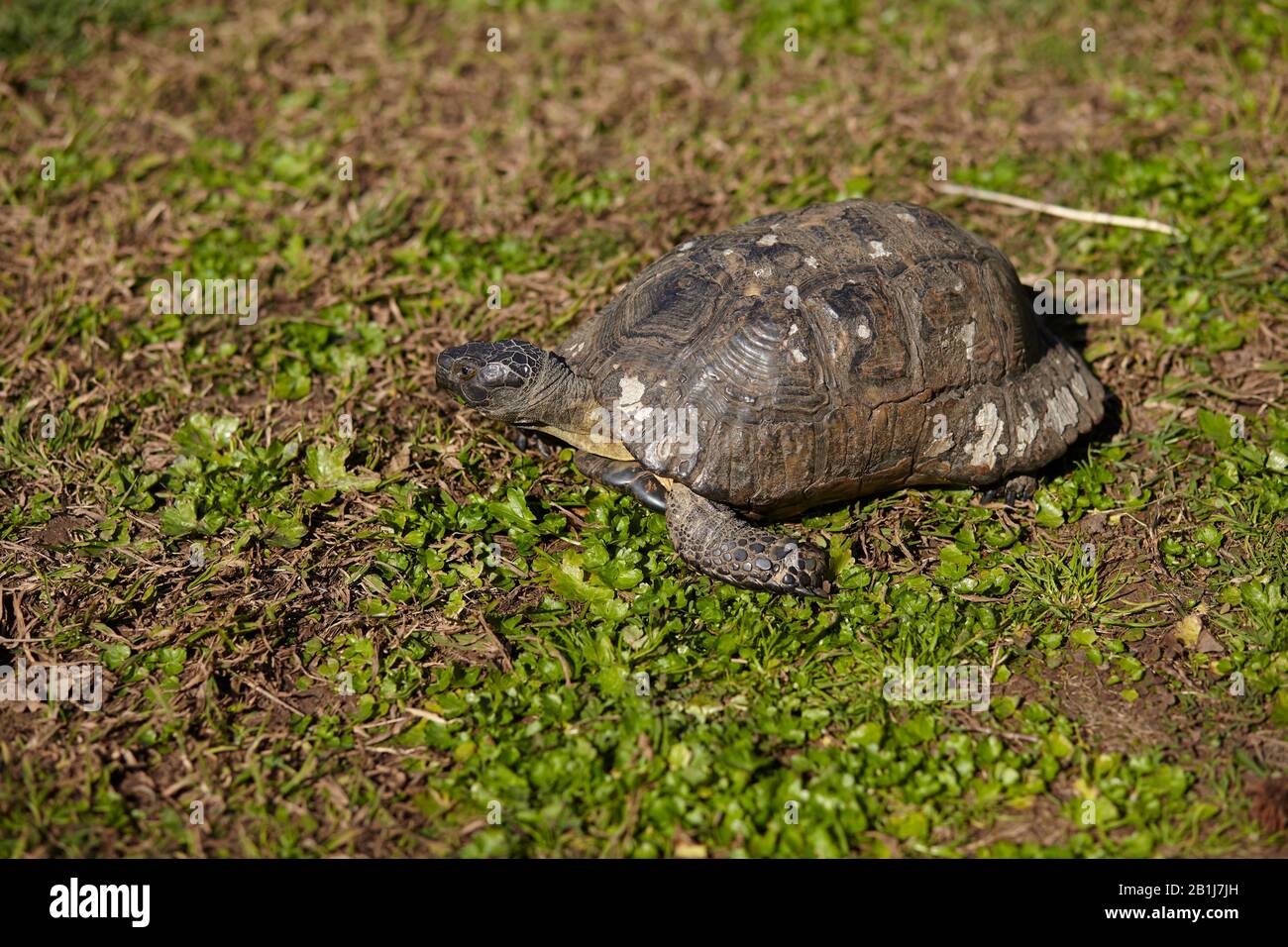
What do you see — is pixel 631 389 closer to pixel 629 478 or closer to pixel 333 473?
pixel 629 478

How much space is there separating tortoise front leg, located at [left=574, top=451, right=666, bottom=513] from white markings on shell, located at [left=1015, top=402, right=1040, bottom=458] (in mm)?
1822

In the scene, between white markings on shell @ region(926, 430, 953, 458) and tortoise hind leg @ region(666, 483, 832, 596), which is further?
white markings on shell @ region(926, 430, 953, 458)

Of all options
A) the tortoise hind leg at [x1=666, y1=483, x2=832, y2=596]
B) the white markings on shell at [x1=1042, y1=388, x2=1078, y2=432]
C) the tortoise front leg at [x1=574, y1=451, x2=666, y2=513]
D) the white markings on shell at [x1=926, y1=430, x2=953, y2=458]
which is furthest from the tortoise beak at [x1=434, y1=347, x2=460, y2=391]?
the white markings on shell at [x1=1042, y1=388, x2=1078, y2=432]

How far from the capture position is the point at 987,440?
17.8 feet

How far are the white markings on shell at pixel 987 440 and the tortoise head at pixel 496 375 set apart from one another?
2169mm

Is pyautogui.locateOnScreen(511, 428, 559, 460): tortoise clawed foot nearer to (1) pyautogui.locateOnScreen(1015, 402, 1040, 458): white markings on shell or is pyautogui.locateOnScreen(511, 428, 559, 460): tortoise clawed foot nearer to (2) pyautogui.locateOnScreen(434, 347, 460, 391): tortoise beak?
(2) pyautogui.locateOnScreen(434, 347, 460, 391): tortoise beak

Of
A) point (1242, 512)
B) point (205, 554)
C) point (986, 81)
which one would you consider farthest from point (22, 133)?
point (1242, 512)

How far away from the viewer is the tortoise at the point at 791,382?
198 inches

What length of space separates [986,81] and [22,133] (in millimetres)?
7490

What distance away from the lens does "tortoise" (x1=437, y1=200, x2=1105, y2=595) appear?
5.04m

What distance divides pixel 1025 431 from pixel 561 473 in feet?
7.96

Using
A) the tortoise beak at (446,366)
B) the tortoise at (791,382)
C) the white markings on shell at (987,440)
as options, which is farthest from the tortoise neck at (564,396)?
the white markings on shell at (987,440)
